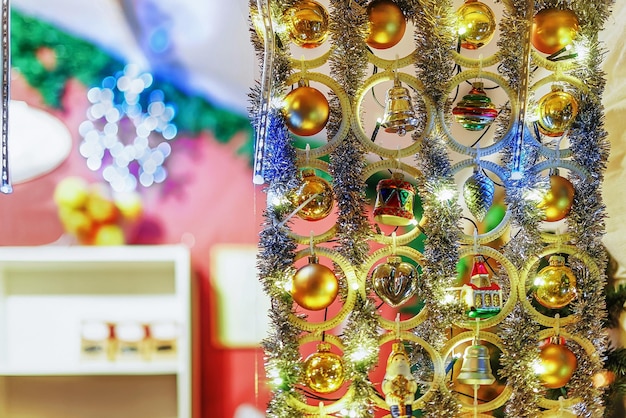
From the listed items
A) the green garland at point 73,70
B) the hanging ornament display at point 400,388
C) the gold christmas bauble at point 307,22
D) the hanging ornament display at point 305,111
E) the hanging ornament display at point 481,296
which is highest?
the green garland at point 73,70

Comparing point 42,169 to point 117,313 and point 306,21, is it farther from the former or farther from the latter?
point 306,21

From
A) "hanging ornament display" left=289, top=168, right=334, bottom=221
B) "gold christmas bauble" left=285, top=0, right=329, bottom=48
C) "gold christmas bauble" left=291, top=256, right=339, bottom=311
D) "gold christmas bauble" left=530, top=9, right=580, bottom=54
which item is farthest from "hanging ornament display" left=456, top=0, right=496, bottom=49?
"gold christmas bauble" left=291, top=256, right=339, bottom=311

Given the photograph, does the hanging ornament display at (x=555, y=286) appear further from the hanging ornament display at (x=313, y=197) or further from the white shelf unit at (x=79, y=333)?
the white shelf unit at (x=79, y=333)

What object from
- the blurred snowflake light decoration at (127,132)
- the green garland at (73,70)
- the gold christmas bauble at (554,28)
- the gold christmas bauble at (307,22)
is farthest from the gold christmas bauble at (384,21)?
the blurred snowflake light decoration at (127,132)

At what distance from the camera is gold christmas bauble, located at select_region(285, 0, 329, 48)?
0.79 metres

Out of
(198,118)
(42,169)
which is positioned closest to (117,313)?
(42,169)

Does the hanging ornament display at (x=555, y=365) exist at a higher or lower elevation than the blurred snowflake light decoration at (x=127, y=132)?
lower

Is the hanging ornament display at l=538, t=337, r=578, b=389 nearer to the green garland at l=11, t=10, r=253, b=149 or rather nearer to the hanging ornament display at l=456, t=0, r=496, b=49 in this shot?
the hanging ornament display at l=456, t=0, r=496, b=49

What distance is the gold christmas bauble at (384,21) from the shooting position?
81 cm

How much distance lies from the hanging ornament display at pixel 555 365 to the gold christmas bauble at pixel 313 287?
37 centimetres

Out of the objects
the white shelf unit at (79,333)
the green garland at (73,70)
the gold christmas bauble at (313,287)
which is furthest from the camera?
the green garland at (73,70)

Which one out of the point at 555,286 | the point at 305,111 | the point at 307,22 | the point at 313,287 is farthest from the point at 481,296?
the point at 307,22

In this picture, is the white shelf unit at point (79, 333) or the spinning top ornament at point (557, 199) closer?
the spinning top ornament at point (557, 199)

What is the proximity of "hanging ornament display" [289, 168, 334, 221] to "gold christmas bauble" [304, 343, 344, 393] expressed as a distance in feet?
0.70
